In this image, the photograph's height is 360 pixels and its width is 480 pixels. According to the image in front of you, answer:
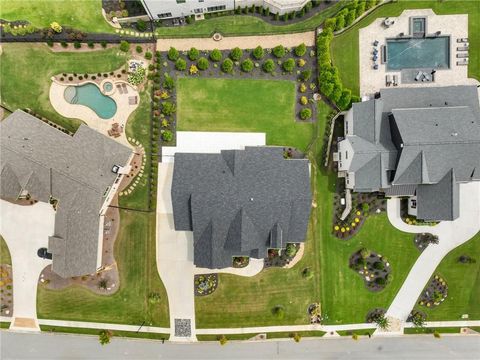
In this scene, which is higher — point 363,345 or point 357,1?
point 357,1

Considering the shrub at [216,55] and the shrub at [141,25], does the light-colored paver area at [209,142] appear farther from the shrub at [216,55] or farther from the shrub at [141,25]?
the shrub at [141,25]

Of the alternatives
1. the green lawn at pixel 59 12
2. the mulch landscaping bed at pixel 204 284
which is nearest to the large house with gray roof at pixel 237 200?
the mulch landscaping bed at pixel 204 284

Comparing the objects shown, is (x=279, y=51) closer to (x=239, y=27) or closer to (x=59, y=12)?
(x=239, y=27)

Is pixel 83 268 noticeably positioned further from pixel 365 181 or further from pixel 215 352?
pixel 365 181

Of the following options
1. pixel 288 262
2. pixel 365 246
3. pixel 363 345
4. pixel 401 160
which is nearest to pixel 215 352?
pixel 288 262

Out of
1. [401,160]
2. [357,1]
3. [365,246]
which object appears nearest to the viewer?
[401,160]

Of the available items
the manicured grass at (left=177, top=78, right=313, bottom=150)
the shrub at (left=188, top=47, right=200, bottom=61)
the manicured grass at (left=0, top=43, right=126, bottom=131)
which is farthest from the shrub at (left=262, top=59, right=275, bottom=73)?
the manicured grass at (left=0, top=43, right=126, bottom=131)

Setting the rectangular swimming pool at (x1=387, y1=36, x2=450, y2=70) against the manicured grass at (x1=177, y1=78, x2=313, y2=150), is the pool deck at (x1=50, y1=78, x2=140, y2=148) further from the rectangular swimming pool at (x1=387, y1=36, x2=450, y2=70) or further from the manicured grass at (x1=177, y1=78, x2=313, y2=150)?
the rectangular swimming pool at (x1=387, y1=36, x2=450, y2=70)
